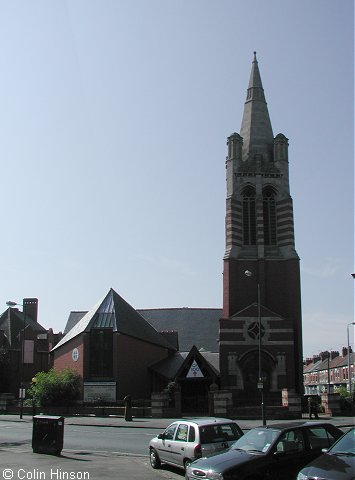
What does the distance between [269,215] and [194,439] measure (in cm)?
4064

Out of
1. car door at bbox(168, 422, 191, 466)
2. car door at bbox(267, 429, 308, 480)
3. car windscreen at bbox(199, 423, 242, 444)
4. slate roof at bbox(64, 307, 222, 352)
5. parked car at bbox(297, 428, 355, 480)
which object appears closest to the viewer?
parked car at bbox(297, 428, 355, 480)

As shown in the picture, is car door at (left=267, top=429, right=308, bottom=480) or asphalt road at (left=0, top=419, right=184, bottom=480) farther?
asphalt road at (left=0, top=419, right=184, bottom=480)

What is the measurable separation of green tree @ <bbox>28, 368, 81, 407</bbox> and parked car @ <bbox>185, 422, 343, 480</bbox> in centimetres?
3415

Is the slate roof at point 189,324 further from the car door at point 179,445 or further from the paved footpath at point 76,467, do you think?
the car door at point 179,445

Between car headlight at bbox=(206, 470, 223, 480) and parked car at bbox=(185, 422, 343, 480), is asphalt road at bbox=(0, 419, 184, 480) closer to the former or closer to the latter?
parked car at bbox=(185, 422, 343, 480)

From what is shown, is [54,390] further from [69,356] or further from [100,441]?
[100,441]

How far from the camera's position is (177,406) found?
123 feet

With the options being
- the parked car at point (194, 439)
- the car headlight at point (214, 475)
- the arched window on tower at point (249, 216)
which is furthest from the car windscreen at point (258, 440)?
the arched window on tower at point (249, 216)

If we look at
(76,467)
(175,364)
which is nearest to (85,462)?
(76,467)

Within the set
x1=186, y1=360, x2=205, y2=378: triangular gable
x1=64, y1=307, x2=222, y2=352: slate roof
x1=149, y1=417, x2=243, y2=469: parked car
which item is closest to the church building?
x1=186, y1=360, x2=205, y2=378: triangular gable

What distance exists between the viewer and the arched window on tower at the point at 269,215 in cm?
5209

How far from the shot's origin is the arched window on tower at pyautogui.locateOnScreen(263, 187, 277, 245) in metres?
52.1

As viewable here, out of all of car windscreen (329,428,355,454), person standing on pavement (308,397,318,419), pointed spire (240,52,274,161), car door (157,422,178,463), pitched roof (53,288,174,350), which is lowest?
person standing on pavement (308,397,318,419)

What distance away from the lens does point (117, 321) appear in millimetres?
48875
